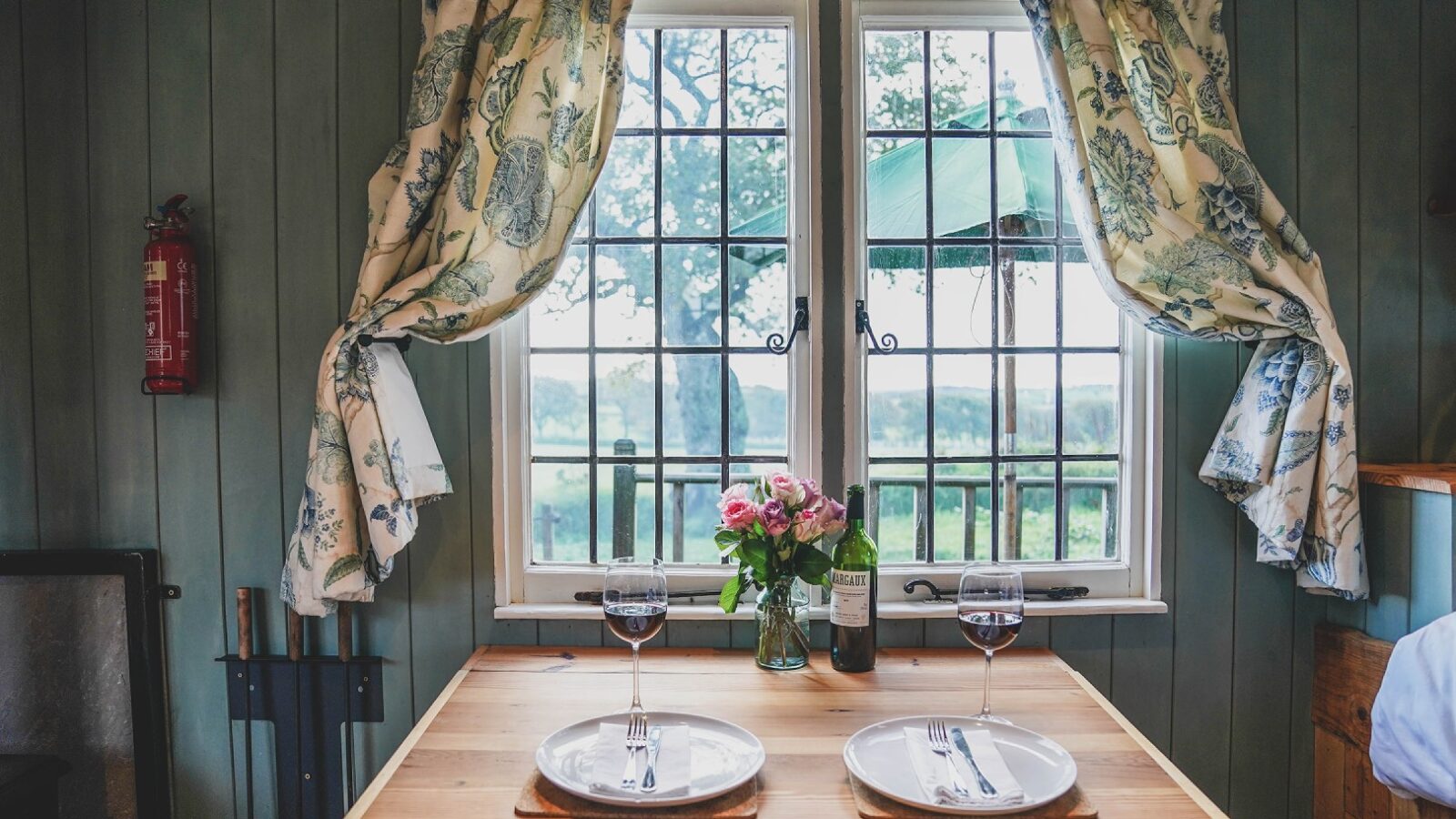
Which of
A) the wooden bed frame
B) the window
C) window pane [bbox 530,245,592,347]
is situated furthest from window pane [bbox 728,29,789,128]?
the wooden bed frame

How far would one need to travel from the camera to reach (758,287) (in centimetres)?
183

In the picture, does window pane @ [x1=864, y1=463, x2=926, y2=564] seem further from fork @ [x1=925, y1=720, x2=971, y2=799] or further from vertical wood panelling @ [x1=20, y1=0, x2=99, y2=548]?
vertical wood panelling @ [x1=20, y1=0, x2=99, y2=548]

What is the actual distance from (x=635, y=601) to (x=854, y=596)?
502 mm

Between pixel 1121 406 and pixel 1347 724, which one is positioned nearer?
pixel 1347 724

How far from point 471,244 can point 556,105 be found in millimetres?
335

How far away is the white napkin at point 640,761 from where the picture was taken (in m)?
1.09

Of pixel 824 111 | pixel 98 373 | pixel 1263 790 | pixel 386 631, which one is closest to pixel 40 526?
pixel 98 373

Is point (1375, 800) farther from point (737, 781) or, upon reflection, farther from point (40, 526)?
point (40, 526)

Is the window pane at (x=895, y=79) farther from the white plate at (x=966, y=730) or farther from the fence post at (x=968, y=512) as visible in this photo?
the white plate at (x=966, y=730)

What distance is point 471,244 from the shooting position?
163 cm

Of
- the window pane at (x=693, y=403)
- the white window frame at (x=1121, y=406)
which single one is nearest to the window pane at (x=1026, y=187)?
the white window frame at (x=1121, y=406)

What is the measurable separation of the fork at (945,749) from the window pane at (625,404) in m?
0.87

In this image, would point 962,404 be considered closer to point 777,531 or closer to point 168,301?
point 777,531

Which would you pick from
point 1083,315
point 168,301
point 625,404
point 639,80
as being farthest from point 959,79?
point 168,301
